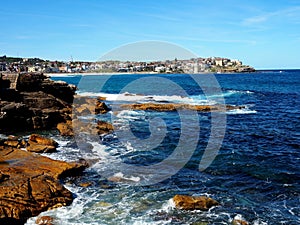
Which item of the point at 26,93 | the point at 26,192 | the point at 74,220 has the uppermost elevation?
the point at 26,93

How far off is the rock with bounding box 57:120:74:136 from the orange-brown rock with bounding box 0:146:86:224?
10.8 metres

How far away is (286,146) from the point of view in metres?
25.4

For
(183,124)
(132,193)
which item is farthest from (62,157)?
(183,124)

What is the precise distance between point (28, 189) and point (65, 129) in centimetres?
1628

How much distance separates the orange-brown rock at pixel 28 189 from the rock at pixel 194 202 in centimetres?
510

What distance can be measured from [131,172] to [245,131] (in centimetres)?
1586

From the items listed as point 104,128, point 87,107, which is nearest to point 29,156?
point 104,128

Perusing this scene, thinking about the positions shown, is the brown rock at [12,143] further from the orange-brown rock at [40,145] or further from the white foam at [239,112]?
the white foam at [239,112]

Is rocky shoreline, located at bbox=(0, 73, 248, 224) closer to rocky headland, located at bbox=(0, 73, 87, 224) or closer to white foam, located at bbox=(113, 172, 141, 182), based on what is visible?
rocky headland, located at bbox=(0, 73, 87, 224)

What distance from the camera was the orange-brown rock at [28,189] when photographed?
13305 millimetres

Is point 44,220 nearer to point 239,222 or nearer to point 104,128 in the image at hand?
point 239,222

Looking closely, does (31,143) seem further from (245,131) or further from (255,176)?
(245,131)

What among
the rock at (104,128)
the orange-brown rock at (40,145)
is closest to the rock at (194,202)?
the orange-brown rock at (40,145)

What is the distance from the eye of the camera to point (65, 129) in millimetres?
30391
